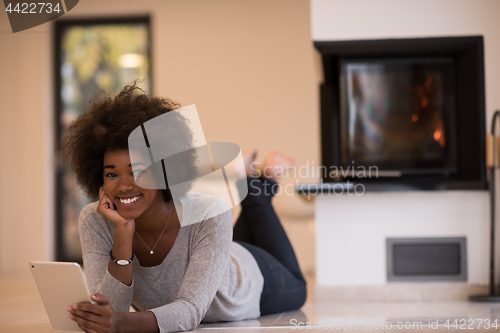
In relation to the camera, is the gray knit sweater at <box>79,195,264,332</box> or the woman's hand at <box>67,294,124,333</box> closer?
the woman's hand at <box>67,294,124,333</box>

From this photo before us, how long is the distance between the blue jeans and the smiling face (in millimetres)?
600

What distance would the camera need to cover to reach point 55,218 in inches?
172

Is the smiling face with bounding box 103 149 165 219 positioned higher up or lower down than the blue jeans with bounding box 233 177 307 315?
higher up

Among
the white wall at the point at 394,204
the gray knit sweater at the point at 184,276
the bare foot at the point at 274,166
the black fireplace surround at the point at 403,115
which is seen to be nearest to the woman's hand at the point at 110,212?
the gray knit sweater at the point at 184,276

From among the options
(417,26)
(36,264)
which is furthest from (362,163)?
(36,264)

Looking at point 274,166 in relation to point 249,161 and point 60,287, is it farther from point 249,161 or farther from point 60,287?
point 60,287

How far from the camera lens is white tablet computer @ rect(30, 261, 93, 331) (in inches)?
43.4

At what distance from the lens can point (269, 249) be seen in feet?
6.33

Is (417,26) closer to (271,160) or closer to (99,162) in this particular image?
(271,160)

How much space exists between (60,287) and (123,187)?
277 mm

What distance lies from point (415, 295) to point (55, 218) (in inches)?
128

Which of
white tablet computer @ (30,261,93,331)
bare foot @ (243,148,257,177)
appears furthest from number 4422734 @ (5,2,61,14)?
white tablet computer @ (30,261,93,331)

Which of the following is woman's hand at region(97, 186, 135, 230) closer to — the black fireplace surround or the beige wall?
the black fireplace surround

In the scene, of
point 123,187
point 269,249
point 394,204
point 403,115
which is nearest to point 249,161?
point 269,249
